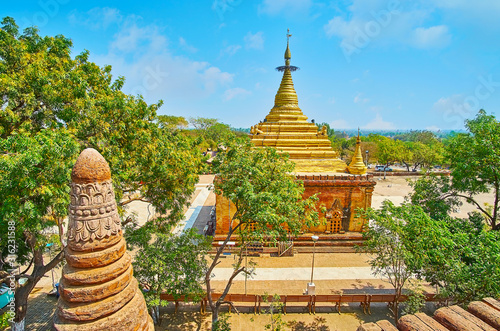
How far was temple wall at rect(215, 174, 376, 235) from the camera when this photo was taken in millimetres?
17922

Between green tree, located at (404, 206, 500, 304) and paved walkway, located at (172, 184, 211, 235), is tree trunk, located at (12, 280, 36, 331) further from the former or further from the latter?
green tree, located at (404, 206, 500, 304)

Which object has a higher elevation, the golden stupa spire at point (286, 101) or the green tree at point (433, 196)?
the golden stupa spire at point (286, 101)

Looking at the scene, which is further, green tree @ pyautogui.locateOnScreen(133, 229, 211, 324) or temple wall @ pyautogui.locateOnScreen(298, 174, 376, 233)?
temple wall @ pyautogui.locateOnScreen(298, 174, 376, 233)

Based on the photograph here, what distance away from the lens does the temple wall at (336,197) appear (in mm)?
17922

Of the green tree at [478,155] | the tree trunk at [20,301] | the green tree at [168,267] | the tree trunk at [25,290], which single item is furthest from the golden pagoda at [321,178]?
the tree trunk at [20,301]

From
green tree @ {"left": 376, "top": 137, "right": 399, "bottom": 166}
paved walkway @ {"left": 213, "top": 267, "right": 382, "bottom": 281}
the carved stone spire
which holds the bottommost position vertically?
paved walkway @ {"left": 213, "top": 267, "right": 382, "bottom": 281}

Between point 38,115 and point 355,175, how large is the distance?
709 inches

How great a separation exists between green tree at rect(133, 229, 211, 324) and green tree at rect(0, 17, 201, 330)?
64.7 inches

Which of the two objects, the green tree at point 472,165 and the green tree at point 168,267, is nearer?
the green tree at point 168,267

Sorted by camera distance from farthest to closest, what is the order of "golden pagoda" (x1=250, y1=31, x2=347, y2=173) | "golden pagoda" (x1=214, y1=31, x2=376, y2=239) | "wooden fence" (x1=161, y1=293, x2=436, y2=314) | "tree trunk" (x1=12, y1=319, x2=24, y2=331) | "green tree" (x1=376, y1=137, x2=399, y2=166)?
"green tree" (x1=376, y1=137, x2=399, y2=166) → "golden pagoda" (x1=250, y1=31, x2=347, y2=173) → "golden pagoda" (x1=214, y1=31, x2=376, y2=239) → "wooden fence" (x1=161, y1=293, x2=436, y2=314) → "tree trunk" (x1=12, y1=319, x2=24, y2=331)

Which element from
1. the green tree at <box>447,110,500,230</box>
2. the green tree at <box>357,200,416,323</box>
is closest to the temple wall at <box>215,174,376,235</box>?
the green tree at <box>447,110,500,230</box>

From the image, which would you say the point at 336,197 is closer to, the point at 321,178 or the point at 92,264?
the point at 321,178

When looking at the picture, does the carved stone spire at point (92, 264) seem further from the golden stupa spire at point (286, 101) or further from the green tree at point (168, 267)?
the golden stupa spire at point (286, 101)

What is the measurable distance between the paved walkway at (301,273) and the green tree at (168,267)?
516 cm
